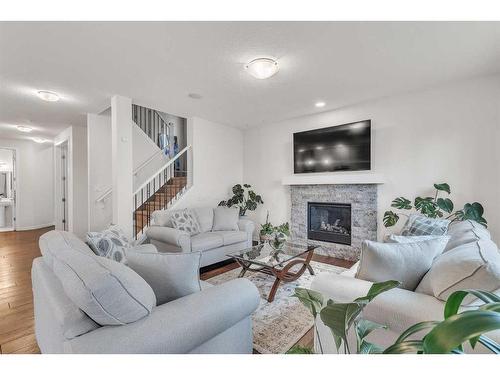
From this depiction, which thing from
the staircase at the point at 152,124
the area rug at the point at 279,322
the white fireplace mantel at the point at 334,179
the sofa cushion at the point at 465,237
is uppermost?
the staircase at the point at 152,124

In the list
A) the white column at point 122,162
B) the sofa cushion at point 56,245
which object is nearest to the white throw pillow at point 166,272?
the sofa cushion at point 56,245

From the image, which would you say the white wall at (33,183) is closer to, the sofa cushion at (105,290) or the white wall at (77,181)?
the white wall at (77,181)

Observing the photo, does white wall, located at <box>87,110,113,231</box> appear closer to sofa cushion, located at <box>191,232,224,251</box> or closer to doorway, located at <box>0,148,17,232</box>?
sofa cushion, located at <box>191,232,224,251</box>

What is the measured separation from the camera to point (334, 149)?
166 inches

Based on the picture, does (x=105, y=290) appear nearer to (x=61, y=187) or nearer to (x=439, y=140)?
(x=439, y=140)

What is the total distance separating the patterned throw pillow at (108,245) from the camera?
198 cm

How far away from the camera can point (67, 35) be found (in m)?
2.14

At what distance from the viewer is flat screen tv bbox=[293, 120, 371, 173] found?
154 inches

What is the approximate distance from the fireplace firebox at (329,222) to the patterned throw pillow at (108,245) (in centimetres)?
334

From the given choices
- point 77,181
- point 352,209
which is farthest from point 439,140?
point 77,181

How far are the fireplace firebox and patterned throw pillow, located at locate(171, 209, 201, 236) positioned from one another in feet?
6.95

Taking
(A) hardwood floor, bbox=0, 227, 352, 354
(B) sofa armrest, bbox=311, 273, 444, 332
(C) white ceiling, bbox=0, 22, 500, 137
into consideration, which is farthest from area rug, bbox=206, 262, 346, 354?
(C) white ceiling, bbox=0, 22, 500, 137

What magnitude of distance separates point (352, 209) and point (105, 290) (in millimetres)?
3863
